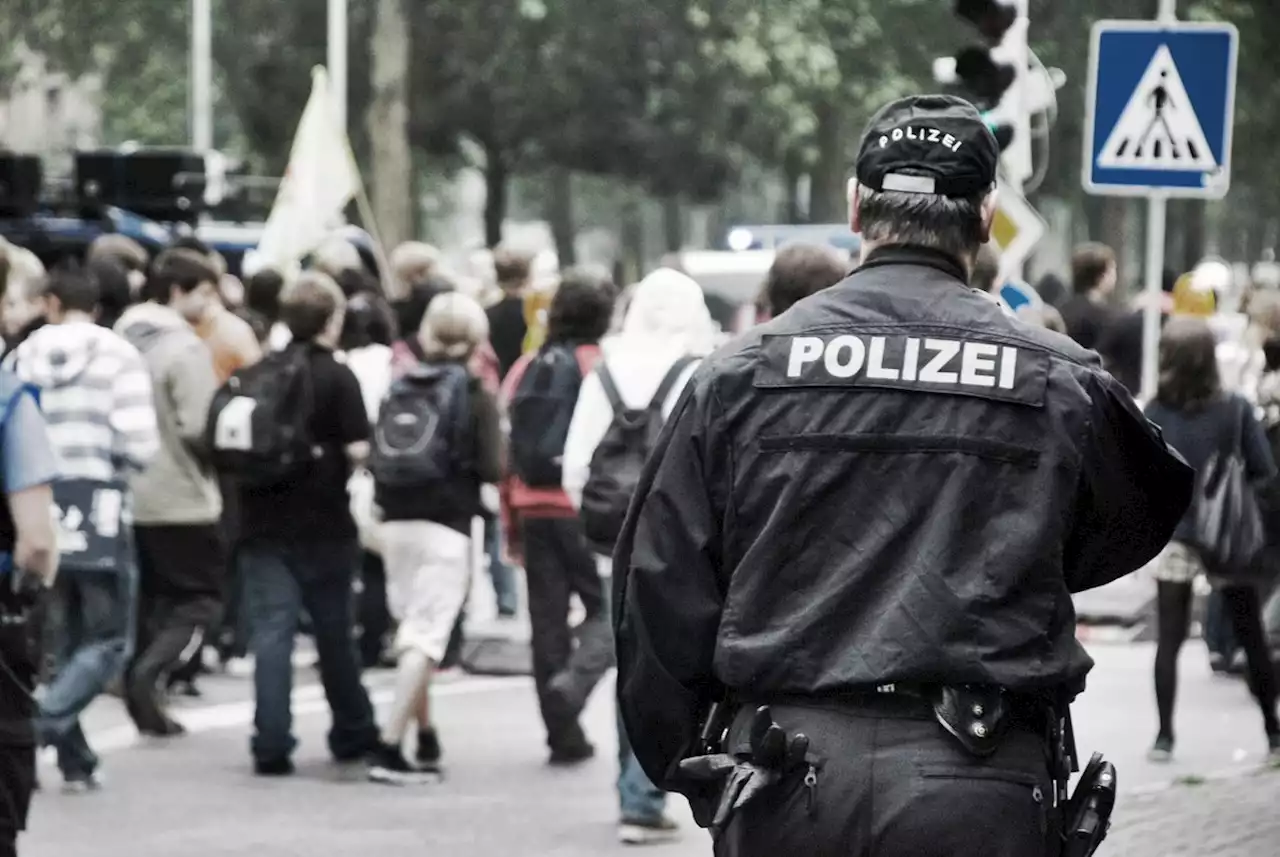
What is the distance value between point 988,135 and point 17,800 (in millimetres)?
3330

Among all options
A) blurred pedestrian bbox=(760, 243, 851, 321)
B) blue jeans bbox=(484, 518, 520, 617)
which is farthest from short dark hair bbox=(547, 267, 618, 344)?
blue jeans bbox=(484, 518, 520, 617)

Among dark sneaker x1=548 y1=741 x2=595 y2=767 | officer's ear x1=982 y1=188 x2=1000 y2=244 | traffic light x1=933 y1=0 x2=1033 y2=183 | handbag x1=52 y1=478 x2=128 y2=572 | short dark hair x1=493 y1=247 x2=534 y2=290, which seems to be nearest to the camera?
officer's ear x1=982 y1=188 x2=1000 y2=244

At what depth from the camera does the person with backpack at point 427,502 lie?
9.73 meters

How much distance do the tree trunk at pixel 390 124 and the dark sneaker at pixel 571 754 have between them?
2069 cm

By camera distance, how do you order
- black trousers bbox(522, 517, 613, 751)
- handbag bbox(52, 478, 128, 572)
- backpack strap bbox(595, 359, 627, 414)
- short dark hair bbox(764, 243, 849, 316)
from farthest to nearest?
black trousers bbox(522, 517, 613, 751) < handbag bbox(52, 478, 128, 572) < backpack strap bbox(595, 359, 627, 414) < short dark hair bbox(764, 243, 849, 316)

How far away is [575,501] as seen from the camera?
9117mm

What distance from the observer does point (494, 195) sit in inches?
1818

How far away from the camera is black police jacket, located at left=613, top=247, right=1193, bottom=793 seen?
398 cm

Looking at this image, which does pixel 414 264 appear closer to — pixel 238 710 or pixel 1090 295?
pixel 238 710

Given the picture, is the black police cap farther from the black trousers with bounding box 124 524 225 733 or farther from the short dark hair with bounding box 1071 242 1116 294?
the short dark hair with bounding box 1071 242 1116 294

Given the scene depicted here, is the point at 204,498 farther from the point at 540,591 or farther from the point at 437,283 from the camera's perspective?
the point at 437,283

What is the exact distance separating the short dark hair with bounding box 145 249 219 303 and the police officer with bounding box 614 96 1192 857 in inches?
288

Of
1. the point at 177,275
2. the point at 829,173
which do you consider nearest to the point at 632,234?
the point at 829,173

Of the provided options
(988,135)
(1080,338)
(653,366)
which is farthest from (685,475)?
(1080,338)
